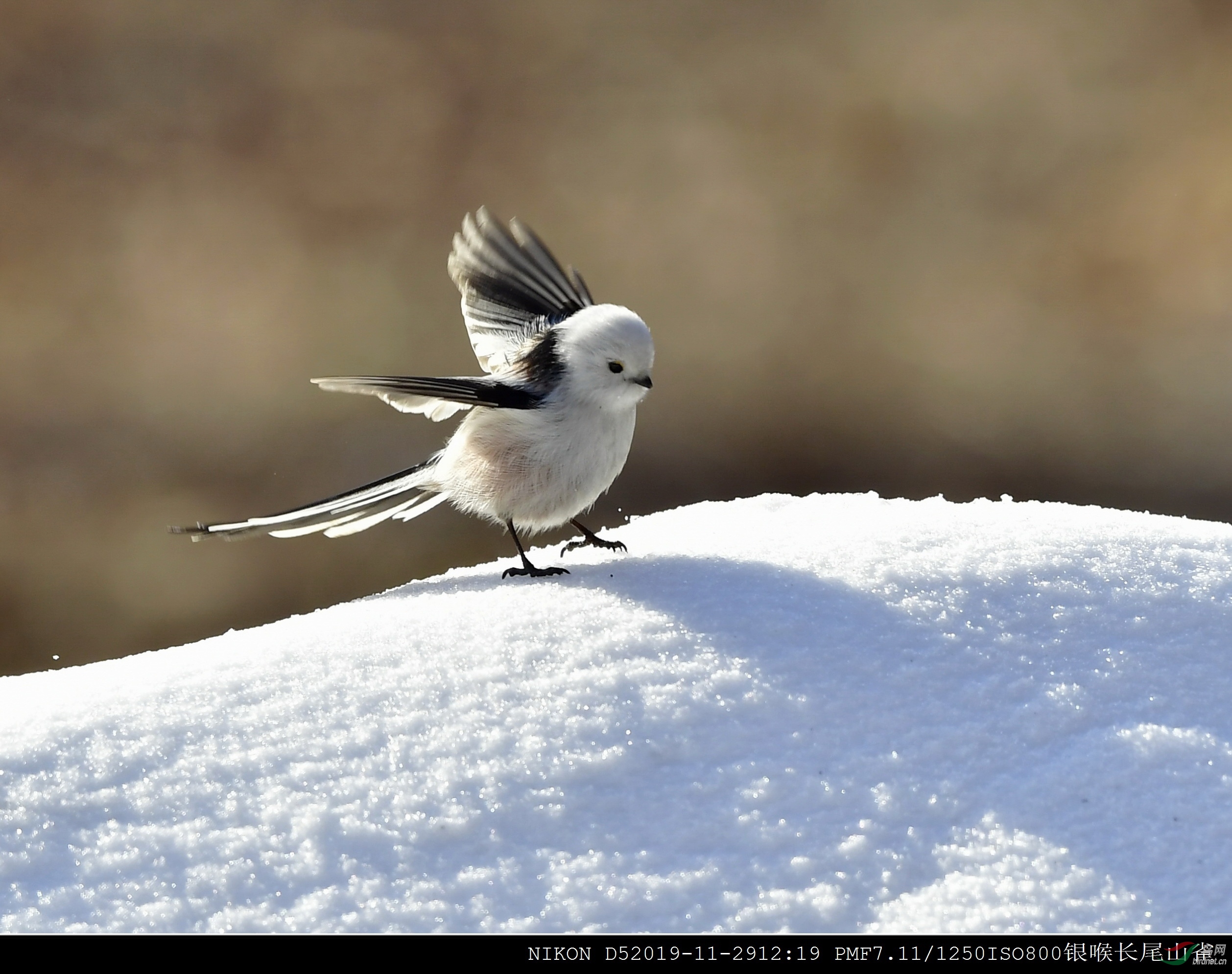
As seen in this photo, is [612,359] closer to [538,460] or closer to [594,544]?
[538,460]

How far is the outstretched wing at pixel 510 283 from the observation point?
2744 millimetres

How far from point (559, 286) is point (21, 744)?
1718mm

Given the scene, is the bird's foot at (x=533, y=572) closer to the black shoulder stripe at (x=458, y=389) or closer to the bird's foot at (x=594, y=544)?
the bird's foot at (x=594, y=544)

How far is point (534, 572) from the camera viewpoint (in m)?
2.22

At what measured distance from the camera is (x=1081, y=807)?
1.33 metres

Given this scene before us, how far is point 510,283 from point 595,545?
80 cm

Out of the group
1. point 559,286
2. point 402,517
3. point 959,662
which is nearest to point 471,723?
point 959,662

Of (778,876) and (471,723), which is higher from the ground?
(471,723)

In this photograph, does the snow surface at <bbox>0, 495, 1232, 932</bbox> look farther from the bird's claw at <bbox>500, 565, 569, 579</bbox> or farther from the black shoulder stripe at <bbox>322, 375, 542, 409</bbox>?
the black shoulder stripe at <bbox>322, 375, 542, 409</bbox>

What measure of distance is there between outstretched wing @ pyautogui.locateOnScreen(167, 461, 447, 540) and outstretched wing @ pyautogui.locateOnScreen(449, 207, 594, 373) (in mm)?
381

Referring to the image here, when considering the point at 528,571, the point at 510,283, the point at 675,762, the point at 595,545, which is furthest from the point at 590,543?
the point at 675,762

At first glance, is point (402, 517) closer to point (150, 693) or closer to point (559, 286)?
point (559, 286)
